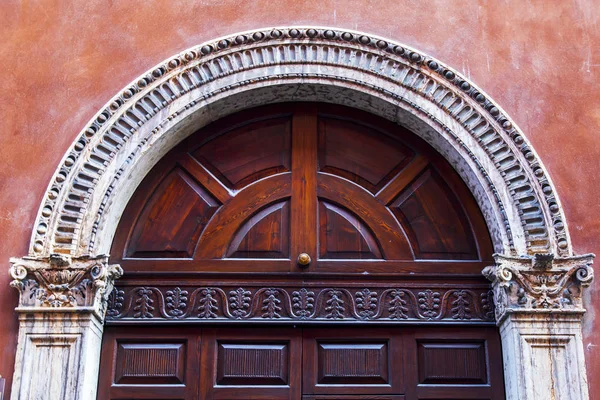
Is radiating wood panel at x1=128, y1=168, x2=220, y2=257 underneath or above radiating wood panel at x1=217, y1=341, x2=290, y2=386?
above

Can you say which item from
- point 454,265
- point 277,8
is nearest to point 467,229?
point 454,265

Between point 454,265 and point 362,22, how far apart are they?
160cm

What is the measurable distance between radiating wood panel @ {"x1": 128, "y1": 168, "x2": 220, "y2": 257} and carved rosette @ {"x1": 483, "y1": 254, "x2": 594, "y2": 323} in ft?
5.91

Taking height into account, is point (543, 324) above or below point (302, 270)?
below

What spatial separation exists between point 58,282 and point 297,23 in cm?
212

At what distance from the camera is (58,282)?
15.8 ft

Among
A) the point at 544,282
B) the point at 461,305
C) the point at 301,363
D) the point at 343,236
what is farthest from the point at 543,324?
the point at 301,363

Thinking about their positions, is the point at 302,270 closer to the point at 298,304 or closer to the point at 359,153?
the point at 298,304

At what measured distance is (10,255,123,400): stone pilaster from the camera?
4.66 metres

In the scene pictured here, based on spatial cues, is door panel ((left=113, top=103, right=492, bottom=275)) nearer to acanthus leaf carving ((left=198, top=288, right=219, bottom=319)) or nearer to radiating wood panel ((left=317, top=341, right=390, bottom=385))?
acanthus leaf carving ((left=198, top=288, right=219, bottom=319))

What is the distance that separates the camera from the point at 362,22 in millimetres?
5406

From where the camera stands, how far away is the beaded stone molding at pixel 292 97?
496 centimetres

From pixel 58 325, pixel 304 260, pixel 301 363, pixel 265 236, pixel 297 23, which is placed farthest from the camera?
pixel 297 23

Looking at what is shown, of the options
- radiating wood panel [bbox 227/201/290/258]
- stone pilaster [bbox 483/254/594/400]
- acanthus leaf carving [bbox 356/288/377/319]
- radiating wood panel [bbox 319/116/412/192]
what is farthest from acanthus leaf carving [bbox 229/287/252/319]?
stone pilaster [bbox 483/254/594/400]
